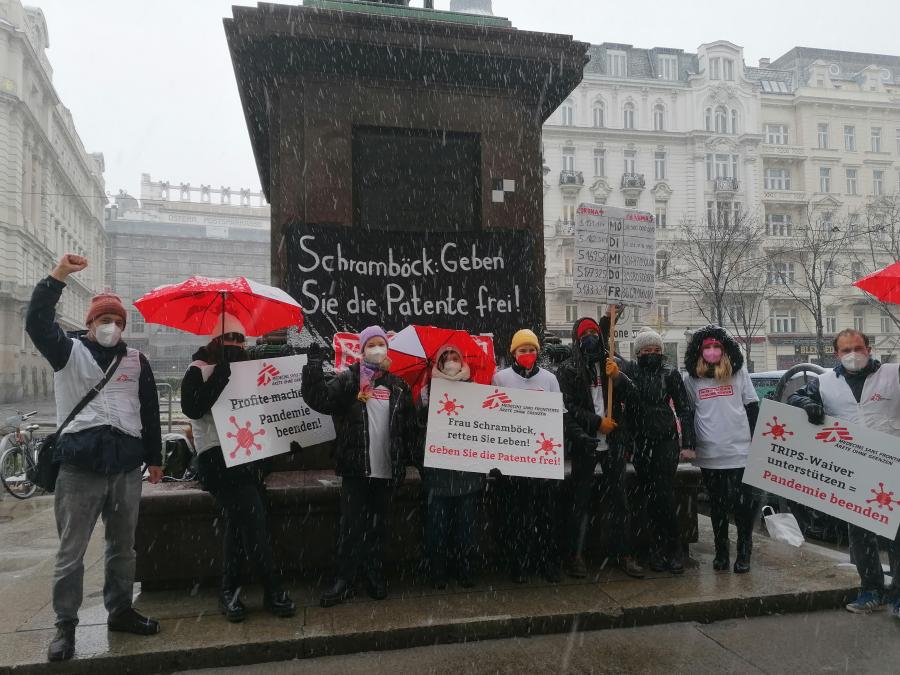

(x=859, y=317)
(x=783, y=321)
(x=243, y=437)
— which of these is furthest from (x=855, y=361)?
(x=859, y=317)

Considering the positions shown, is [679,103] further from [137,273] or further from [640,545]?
[137,273]

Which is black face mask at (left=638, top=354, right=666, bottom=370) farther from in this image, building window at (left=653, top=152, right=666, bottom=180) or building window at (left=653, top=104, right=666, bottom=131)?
building window at (left=653, top=104, right=666, bottom=131)

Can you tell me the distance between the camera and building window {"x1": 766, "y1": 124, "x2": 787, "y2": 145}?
4888cm

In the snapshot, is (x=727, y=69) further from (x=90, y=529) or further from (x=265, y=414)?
(x=90, y=529)

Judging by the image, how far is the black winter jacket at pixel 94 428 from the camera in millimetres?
3928

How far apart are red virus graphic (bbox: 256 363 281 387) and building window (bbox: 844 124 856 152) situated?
178ft

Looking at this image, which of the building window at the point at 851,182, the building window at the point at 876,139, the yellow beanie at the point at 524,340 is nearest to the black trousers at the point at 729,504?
the yellow beanie at the point at 524,340

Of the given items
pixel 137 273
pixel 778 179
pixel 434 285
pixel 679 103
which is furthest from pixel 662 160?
pixel 137 273

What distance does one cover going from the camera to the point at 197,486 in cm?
516

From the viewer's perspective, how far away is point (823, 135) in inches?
1934

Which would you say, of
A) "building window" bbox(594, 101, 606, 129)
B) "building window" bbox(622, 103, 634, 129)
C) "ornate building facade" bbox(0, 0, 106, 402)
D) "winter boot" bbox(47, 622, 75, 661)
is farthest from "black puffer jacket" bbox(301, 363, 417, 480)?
"building window" bbox(622, 103, 634, 129)

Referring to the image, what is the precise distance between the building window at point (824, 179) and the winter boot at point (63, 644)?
53160mm

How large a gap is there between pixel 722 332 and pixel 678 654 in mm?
2474

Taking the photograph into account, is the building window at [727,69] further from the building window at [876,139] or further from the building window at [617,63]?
the building window at [876,139]
